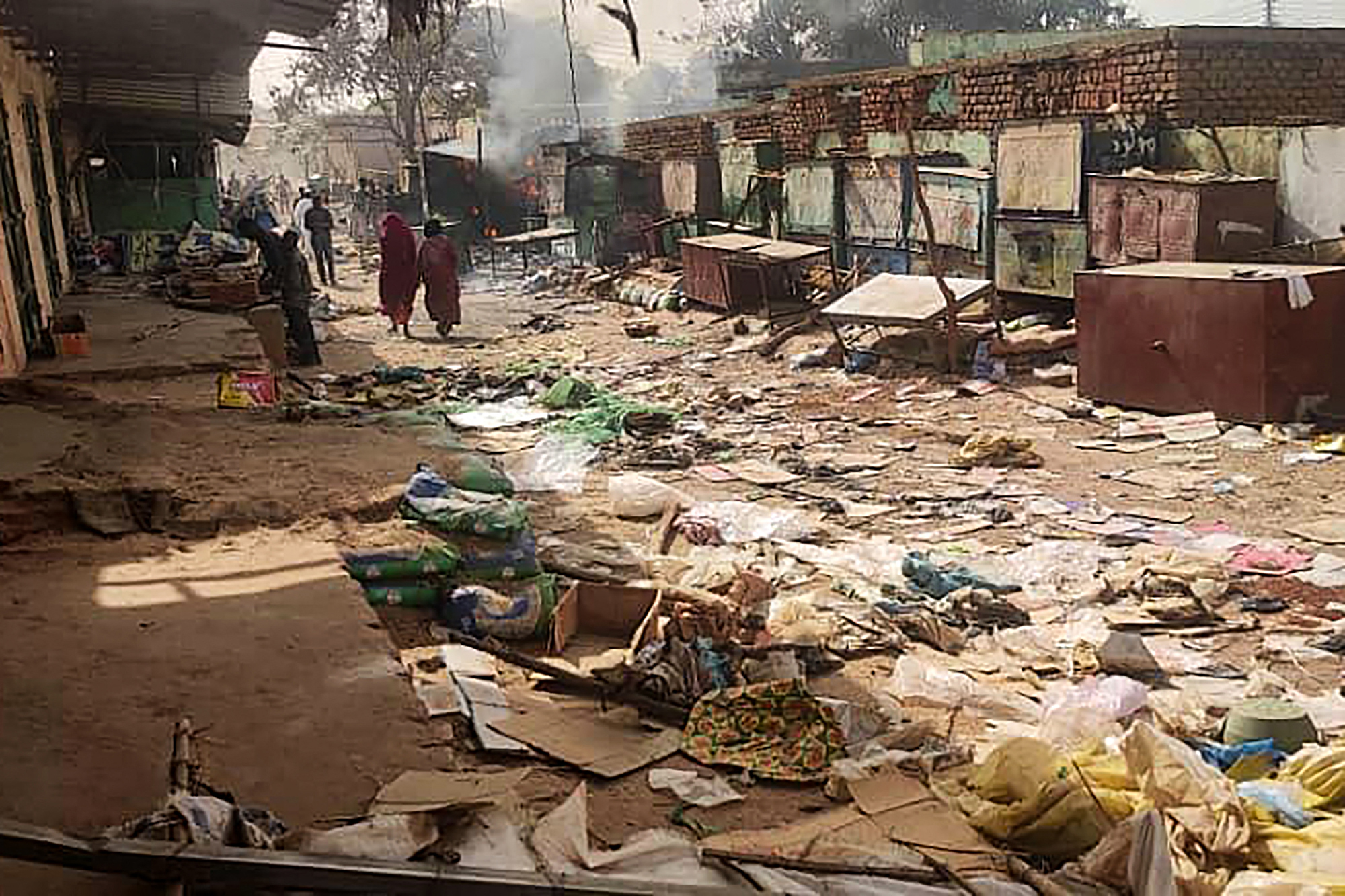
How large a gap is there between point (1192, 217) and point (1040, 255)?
213 cm

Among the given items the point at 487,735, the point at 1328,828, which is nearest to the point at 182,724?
the point at 487,735

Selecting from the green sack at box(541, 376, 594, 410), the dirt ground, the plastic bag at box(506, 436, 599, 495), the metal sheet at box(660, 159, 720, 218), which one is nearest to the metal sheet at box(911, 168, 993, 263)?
the dirt ground

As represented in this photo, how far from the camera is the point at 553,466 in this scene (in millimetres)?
9023

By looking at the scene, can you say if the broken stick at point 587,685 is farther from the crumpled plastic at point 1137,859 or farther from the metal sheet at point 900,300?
the metal sheet at point 900,300

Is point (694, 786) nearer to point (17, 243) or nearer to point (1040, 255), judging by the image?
point (17, 243)

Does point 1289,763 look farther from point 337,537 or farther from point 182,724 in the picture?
point 337,537

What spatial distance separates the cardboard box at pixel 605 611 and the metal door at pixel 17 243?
18.8 feet

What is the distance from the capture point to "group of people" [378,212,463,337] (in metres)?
15.8

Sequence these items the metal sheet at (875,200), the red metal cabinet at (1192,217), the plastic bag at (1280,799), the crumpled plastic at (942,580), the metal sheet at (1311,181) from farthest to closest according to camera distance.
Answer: the metal sheet at (875,200) < the red metal cabinet at (1192,217) < the metal sheet at (1311,181) < the crumpled plastic at (942,580) < the plastic bag at (1280,799)

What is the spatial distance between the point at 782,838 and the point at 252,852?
1624 mm

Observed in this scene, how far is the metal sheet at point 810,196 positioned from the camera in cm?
1591

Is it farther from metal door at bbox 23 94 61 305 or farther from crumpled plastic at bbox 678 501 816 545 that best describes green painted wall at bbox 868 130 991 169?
metal door at bbox 23 94 61 305

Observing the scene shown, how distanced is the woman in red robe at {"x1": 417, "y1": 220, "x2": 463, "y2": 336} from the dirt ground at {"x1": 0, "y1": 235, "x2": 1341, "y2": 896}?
13.6 feet

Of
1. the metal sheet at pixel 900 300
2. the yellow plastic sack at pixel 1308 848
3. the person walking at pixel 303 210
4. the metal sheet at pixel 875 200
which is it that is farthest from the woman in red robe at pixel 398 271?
the yellow plastic sack at pixel 1308 848
